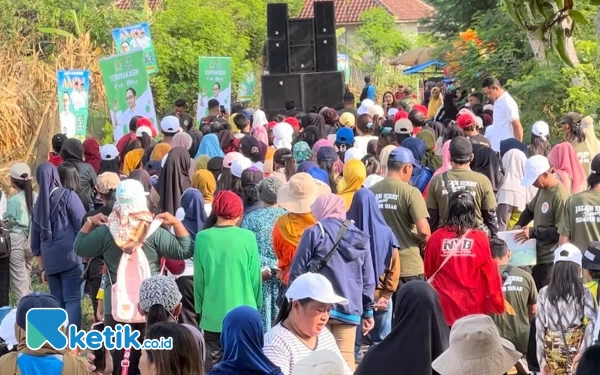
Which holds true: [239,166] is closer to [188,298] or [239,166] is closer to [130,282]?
[188,298]

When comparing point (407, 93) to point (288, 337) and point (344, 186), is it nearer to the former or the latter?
point (344, 186)

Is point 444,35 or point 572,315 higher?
point 444,35

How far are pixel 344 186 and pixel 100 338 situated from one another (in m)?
3.47

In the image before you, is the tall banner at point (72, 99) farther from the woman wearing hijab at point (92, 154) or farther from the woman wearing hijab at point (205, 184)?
the woman wearing hijab at point (205, 184)

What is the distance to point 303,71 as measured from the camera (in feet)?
80.2

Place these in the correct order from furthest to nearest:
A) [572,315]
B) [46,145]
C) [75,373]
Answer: [46,145] → [572,315] → [75,373]

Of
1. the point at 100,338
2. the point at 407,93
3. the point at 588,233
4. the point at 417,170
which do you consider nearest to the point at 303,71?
the point at 407,93

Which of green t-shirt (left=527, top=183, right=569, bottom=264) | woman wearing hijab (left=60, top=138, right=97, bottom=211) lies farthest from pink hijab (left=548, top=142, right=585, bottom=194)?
woman wearing hijab (left=60, top=138, right=97, bottom=211)

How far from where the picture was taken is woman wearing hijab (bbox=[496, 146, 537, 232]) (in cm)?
1091

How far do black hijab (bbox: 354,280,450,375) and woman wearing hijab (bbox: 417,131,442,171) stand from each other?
20.3 ft

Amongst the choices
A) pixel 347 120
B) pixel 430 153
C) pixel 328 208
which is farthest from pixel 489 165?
pixel 347 120

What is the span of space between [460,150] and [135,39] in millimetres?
13644

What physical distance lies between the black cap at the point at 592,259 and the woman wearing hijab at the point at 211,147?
6.31m

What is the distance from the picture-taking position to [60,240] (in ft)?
34.2
